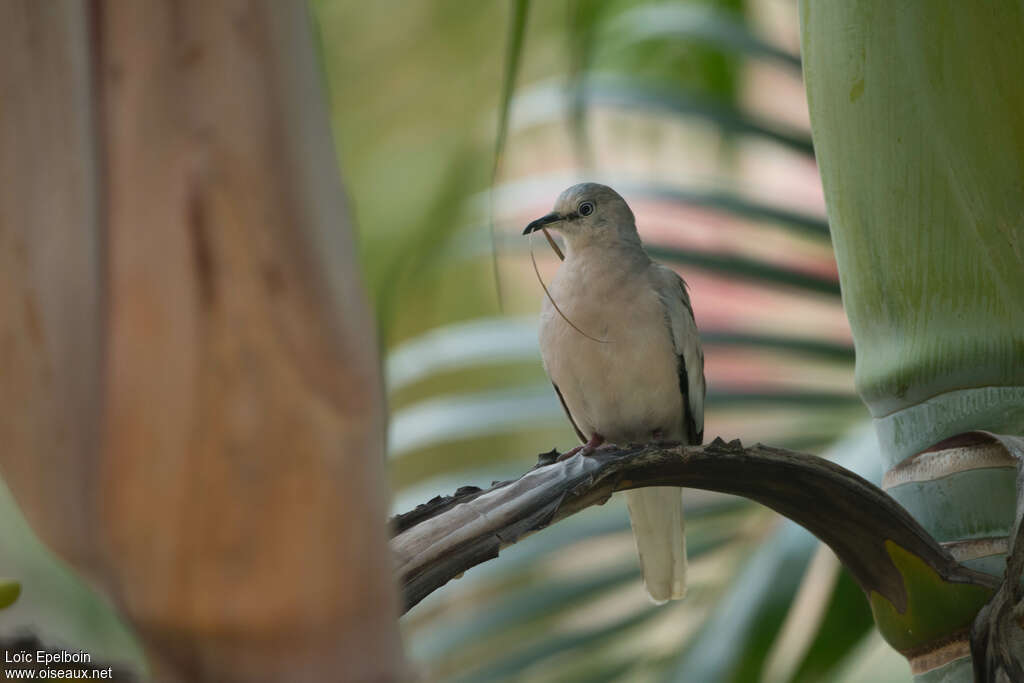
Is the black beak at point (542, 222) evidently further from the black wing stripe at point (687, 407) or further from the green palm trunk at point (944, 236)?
the green palm trunk at point (944, 236)

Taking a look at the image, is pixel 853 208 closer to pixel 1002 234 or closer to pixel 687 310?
pixel 1002 234

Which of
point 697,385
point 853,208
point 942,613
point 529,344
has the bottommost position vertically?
point 942,613

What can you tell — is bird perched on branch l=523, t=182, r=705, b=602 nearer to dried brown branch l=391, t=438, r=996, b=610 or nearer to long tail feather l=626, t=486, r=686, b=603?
long tail feather l=626, t=486, r=686, b=603

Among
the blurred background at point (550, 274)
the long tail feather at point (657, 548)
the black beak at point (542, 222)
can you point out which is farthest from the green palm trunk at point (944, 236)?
the black beak at point (542, 222)

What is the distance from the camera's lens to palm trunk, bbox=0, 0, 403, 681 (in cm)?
22

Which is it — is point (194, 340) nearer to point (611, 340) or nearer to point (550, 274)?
point (611, 340)

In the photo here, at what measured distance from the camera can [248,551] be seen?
22 cm

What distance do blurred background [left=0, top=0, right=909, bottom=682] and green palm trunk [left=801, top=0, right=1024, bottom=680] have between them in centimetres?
20

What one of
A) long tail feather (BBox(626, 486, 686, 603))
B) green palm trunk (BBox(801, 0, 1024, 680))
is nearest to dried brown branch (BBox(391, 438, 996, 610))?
green palm trunk (BBox(801, 0, 1024, 680))

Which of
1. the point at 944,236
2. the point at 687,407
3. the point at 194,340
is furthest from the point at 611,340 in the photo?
the point at 194,340

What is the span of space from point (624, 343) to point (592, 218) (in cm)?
22

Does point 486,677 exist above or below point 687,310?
below

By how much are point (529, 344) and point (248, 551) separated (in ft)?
4.72

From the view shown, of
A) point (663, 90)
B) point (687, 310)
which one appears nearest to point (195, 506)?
point (687, 310)
